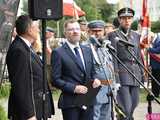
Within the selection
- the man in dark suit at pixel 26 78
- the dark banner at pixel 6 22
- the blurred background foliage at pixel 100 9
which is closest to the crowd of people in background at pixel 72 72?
the man in dark suit at pixel 26 78

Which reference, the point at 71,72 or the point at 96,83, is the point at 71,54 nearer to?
the point at 71,72

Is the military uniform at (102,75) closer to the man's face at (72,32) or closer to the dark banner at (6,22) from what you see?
the man's face at (72,32)

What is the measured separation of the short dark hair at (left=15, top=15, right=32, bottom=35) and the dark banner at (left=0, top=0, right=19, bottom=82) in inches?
14.9

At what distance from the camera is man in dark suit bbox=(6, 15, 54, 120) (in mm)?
6402

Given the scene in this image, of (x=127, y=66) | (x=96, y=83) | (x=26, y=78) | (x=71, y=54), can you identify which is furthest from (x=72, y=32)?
(x=127, y=66)

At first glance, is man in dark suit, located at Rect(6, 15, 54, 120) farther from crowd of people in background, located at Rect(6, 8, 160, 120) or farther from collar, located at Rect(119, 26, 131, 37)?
collar, located at Rect(119, 26, 131, 37)

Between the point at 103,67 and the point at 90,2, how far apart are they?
57575 millimetres

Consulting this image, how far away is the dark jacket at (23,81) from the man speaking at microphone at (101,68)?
1311 millimetres

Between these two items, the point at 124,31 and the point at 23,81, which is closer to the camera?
the point at 23,81

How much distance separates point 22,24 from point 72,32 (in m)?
0.92

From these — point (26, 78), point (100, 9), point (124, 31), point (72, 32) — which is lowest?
point (100, 9)

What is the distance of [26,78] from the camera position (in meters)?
6.41

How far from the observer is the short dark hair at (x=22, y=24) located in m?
6.73

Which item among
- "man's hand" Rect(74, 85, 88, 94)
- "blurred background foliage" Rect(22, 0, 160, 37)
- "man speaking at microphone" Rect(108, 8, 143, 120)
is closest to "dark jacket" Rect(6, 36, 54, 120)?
"man's hand" Rect(74, 85, 88, 94)
